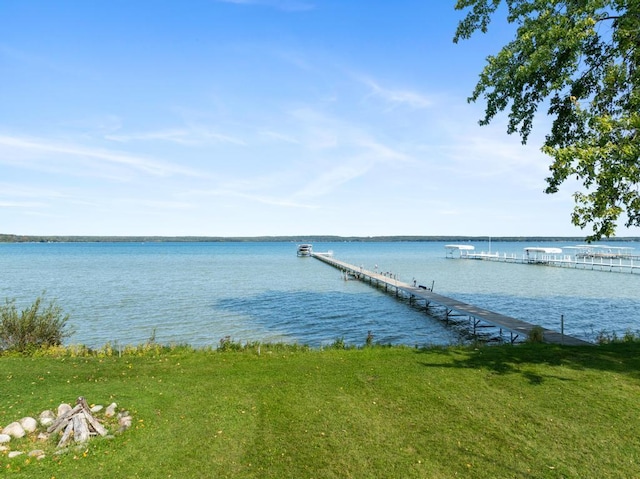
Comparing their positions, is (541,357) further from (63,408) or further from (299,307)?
(299,307)

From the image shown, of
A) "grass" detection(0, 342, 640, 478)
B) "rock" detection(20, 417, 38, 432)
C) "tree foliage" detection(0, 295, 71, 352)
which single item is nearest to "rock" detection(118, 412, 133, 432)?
"grass" detection(0, 342, 640, 478)

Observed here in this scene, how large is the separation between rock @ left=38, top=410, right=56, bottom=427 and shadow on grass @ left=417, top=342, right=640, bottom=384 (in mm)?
10444

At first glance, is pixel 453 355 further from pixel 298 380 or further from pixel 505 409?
pixel 298 380

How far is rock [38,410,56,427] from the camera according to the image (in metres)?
8.88

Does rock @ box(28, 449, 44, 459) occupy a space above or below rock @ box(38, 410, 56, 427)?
below

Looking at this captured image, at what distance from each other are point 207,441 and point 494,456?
5.79 meters

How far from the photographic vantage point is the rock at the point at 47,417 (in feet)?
29.1

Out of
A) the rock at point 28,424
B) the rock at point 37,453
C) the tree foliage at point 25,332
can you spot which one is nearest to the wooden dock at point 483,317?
the rock at point 37,453

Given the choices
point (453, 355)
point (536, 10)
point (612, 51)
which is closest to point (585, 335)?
point (453, 355)

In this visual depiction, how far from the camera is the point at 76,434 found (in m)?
8.30

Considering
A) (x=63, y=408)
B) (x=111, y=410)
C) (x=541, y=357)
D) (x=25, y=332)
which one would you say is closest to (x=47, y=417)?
(x=63, y=408)

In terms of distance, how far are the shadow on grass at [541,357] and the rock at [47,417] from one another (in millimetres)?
10444

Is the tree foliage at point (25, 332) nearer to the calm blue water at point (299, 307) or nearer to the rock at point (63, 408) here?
the calm blue water at point (299, 307)

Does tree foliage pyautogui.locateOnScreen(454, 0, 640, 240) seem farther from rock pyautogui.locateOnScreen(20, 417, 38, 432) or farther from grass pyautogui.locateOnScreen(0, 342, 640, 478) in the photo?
rock pyautogui.locateOnScreen(20, 417, 38, 432)
